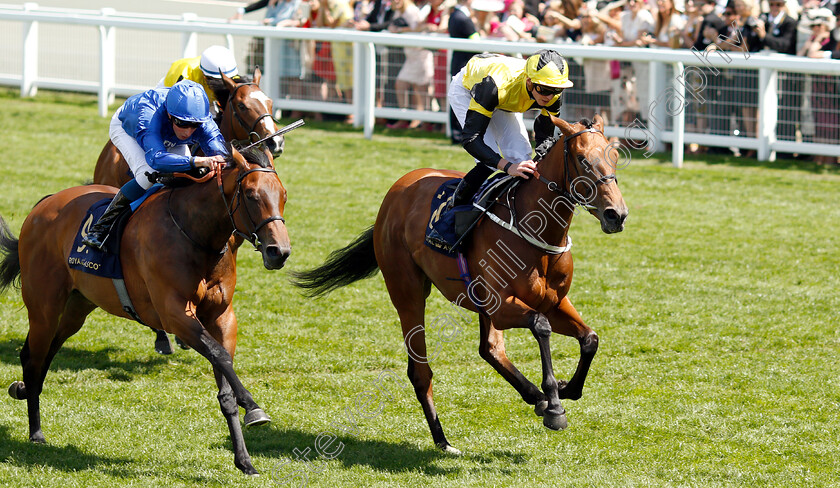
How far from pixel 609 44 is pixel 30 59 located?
8.43 metres

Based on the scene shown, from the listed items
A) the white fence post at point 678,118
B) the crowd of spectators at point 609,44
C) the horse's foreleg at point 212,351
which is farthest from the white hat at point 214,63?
the white fence post at point 678,118

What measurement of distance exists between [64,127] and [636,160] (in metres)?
7.16

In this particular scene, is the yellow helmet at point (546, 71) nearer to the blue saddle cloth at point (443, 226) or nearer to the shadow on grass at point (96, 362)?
the blue saddle cloth at point (443, 226)

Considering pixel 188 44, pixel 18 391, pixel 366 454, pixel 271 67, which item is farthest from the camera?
pixel 188 44

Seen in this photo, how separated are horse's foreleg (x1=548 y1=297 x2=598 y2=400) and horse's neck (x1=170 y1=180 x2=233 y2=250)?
5.23 ft

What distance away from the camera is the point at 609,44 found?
12.6m

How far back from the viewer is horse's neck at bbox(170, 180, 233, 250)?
495cm

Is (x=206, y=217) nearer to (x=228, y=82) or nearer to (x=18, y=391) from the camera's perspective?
(x=18, y=391)

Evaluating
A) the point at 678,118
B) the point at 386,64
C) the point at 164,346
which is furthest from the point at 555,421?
the point at 386,64

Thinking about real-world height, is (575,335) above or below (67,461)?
above

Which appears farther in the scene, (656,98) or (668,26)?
(668,26)

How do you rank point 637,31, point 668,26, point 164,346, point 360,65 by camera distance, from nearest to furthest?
point 164,346 < point 668,26 < point 637,31 < point 360,65

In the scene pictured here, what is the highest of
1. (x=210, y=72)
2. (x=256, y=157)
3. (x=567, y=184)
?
(x=210, y=72)

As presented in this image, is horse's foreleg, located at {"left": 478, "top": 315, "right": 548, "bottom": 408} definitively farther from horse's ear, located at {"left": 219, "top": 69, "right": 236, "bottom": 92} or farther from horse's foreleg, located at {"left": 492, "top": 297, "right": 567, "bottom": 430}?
horse's ear, located at {"left": 219, "top": 69, "right": 236, "bottom": 92}
